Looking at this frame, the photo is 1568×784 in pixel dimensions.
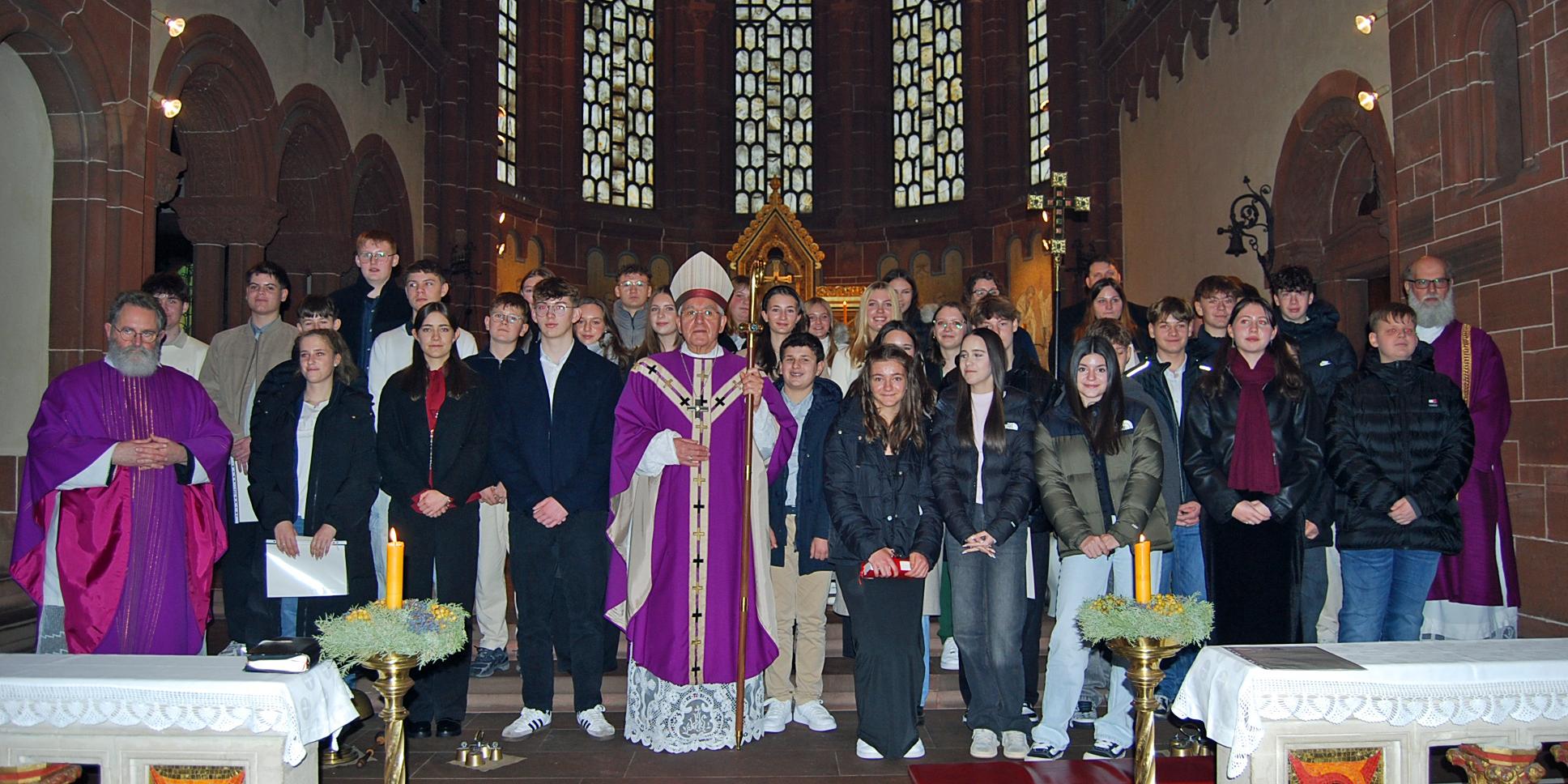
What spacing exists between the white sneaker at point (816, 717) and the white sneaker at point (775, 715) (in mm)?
63

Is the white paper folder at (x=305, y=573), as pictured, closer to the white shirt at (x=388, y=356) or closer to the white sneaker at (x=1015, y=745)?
the white shirt at (x=388, y=356)

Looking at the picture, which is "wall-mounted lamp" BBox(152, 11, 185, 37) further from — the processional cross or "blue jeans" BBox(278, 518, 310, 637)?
the processional cross

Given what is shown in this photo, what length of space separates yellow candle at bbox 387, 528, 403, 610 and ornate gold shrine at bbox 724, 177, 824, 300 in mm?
12122

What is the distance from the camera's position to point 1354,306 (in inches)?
362

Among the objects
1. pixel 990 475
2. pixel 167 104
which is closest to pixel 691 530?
pixel 990 475

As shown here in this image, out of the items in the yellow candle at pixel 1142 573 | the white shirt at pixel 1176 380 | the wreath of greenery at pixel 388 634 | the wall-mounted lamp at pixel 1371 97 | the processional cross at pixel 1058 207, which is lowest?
the wreath of greenery at pixel 388 634

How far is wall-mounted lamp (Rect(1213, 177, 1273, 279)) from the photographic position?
955cm

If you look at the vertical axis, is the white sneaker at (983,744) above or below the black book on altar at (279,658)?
below

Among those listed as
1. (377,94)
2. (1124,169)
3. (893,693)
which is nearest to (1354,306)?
(1124,169)

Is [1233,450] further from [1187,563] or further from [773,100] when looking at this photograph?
[773,100]

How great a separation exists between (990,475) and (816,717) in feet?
4.53

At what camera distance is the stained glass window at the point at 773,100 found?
733 inches

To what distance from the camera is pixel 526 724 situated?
4.99m

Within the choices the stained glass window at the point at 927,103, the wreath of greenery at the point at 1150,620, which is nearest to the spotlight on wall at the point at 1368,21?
the wreath of greenery at the point at 1150,620
